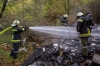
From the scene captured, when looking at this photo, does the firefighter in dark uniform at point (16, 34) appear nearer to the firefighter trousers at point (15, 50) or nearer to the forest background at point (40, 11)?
the firefighter trousers at point (15, 50)

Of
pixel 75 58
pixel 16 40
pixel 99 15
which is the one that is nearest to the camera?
pixel 75 58

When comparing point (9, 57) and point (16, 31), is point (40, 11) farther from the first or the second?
point (16, 31)

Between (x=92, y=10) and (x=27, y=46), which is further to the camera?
(x=92, y=10)

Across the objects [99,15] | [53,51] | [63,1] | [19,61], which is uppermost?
[63,1]

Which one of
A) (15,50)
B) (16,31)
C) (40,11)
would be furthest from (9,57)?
(40,11)

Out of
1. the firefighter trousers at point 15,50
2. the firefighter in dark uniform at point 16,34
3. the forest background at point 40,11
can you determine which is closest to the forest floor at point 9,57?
the firefighter trousers at point 15,50

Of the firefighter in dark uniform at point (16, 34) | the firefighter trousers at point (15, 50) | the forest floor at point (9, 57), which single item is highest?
the firefighter in dark uniform at point (16, 34)

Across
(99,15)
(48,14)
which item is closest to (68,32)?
(99,15)

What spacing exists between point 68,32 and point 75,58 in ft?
13.2

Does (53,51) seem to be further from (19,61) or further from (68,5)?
(68,5)

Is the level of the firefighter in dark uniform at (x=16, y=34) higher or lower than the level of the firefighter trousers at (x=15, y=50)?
higher

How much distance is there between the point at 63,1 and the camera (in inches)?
818

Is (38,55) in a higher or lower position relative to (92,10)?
lower

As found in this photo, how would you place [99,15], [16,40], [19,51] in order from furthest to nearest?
[99,15]
[19,51]
[16,40]
